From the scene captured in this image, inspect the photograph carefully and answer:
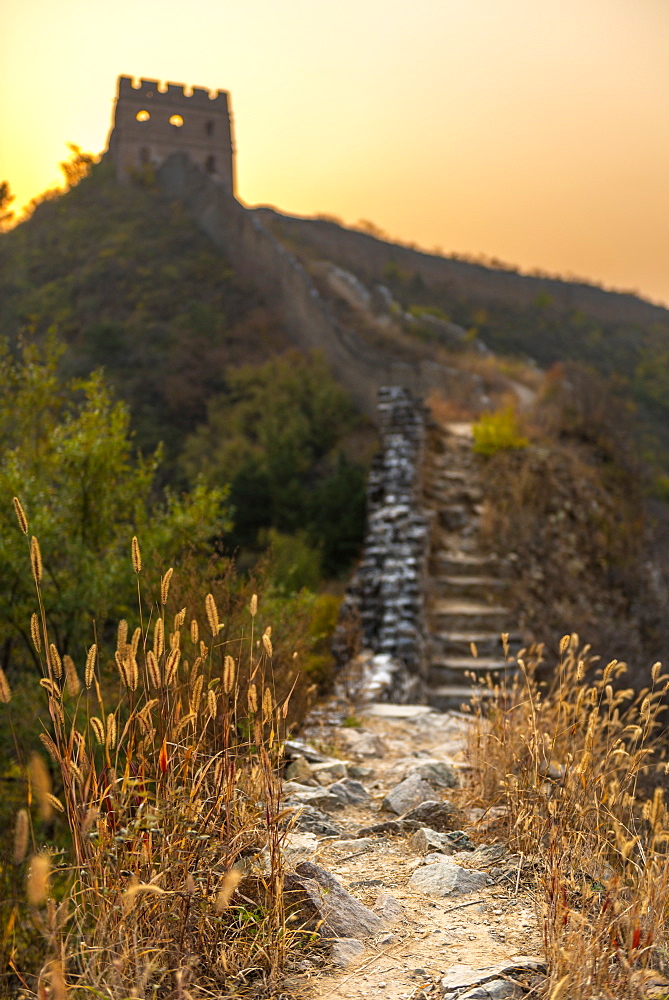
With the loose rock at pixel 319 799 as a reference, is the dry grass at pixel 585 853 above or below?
above

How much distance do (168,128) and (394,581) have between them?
1319 inches

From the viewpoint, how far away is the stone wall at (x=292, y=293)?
672 inches

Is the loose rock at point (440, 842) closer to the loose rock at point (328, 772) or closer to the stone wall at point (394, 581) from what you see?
the loose rock at point (328, 772)

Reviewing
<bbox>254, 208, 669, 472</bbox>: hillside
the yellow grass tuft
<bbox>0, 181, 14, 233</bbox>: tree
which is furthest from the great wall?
<bbox>0, 181, 14, 233</bbox>: tree

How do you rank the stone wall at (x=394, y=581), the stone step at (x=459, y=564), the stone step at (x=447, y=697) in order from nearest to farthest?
1. the stone wall at (x=394, y=581)
2. the stone step at (x=447, y=697)
3. the stone step at (x=459, y=564)

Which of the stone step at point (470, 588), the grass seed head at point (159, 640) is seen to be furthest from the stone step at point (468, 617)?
the grass seed head at point (159, 640)

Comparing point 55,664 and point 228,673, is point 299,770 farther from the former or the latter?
point 55,664

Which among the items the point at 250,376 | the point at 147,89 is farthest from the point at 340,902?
the point at 147,89

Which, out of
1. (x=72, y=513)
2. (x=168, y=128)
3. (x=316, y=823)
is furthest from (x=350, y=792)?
(x=168, y=128)

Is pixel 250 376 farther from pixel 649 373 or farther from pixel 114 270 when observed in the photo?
pixel 649 373

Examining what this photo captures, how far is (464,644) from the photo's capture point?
7.67 metres

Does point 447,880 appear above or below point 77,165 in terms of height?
below

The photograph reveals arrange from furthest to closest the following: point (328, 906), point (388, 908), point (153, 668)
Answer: point (388, 908) → point (328, 906) → point (153, 668)

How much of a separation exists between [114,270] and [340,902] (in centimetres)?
2948
